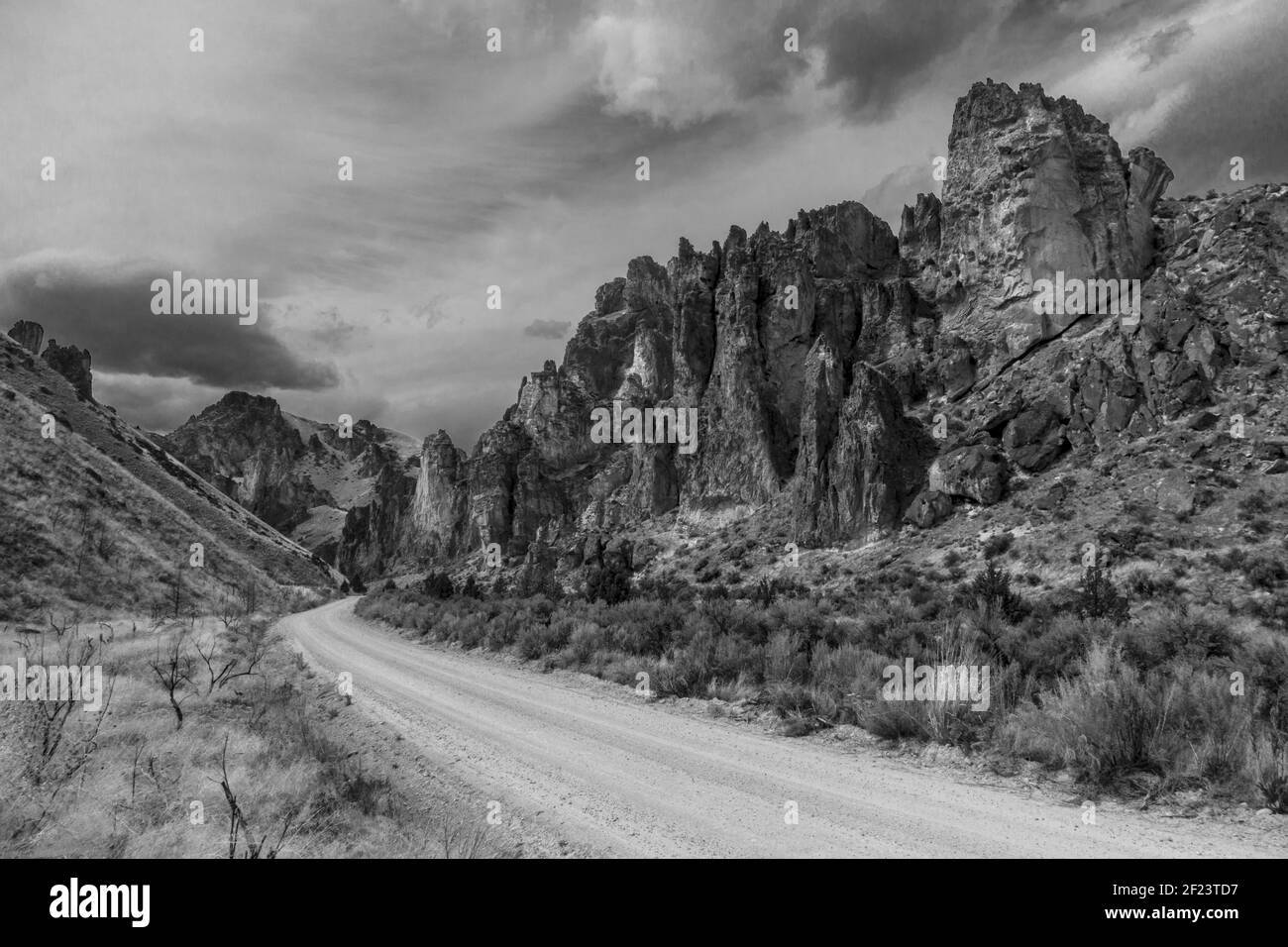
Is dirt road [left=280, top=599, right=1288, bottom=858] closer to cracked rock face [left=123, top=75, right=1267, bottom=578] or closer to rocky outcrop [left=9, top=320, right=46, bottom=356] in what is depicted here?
cracked rock face [left=123, top=75, right=1267, bottom=578]

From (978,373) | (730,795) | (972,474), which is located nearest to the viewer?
(730,795)

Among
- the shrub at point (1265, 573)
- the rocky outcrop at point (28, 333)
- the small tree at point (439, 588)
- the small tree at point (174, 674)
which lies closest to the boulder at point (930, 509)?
the shrub at point (1265, 573)

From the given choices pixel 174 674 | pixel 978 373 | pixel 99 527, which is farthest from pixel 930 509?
pixel 99 527

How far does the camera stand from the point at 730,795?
630 centimetres

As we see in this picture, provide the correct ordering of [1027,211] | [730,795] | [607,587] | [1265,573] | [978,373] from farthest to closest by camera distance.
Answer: [1027,211]
[978,373]
[607,587]
[1265,573]
[730,795]

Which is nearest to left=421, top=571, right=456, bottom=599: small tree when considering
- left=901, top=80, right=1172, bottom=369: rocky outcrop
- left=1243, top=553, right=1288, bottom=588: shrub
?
left=1243, top=553, right=1288, bottom=588: shrub

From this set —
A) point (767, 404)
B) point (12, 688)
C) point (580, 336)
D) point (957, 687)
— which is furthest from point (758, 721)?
point (580, 336)

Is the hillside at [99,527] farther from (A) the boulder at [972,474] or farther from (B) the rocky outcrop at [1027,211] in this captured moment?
(B) the rocky outcrop at [1027,211]

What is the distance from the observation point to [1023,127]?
6328cm

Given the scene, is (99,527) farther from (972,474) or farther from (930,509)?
(972,474)

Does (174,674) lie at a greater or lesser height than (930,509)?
lesser

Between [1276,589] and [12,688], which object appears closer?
[12,688]
